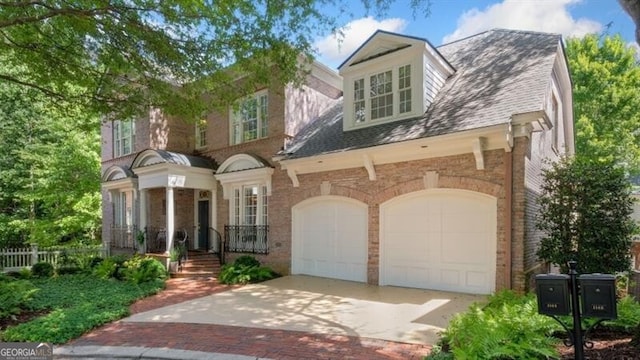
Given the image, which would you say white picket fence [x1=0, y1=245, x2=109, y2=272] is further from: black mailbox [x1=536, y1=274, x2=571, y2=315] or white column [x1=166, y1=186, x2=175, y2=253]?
black mailbox [x1=536, y1=274, x2=571, y2=315]

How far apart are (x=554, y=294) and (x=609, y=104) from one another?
18.4 meters

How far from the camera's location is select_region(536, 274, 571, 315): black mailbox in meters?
3.40

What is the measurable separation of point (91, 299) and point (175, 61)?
5.85 m

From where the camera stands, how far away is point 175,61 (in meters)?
8.33

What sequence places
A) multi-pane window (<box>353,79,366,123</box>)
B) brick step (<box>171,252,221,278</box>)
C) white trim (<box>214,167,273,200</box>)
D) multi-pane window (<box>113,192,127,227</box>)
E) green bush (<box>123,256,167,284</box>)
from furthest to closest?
multi-pane window (<box>113,192,127,227</box>) < white trim (<box>214,167,273,200</box>) < brick step (<box>171,252,221,278</box>) < multi-pane window (<box>353,79,366,123</box>) < green bush (<box>123,256,167,284</box>)

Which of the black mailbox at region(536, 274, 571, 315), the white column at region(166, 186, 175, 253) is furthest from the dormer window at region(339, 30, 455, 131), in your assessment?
the black mailbox at region(536, 274, 571, 315)

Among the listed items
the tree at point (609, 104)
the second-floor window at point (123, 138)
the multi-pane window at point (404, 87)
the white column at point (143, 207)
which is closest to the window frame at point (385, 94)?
the multi-pane window at point (404, 87)

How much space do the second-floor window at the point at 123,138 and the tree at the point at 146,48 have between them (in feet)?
20.8

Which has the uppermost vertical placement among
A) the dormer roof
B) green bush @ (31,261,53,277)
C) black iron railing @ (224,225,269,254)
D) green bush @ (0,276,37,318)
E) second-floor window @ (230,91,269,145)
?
the dormer roof

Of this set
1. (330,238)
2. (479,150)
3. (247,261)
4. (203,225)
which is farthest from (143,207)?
(479,150)

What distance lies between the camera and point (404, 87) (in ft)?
32.9

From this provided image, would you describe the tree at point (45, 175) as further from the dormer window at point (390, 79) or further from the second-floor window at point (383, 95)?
the second-floor window at point (383, 95)

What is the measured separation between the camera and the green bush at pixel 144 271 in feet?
35.1

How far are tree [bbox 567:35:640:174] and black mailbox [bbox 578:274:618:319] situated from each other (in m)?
16.9
